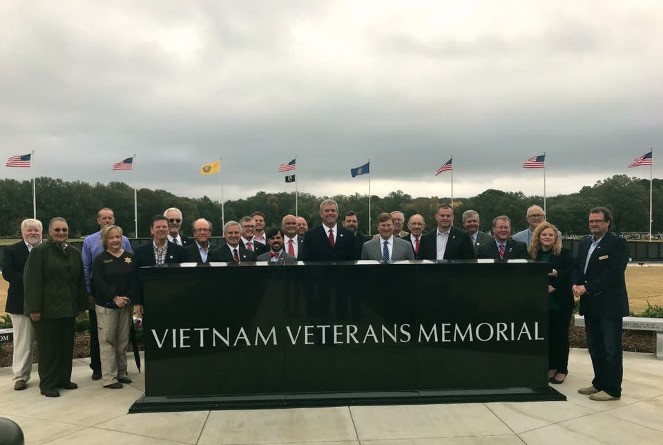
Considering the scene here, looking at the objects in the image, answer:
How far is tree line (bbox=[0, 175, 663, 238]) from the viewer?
90125mm

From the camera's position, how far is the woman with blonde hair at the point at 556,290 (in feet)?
20.3

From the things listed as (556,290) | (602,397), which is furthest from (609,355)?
(556,290)

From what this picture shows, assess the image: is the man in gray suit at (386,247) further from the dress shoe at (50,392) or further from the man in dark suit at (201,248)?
the dress shoe at (50,392)

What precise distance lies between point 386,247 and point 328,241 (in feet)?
2.54

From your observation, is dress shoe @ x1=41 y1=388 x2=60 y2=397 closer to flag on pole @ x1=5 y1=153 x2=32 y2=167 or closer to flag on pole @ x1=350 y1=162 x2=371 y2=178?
flag on pole @ x1=5 y1=153 x2=32 y2=167

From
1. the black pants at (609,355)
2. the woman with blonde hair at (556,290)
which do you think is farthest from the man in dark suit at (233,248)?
the black pants at (609,355)

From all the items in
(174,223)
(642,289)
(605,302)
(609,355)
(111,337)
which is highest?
(174,223)

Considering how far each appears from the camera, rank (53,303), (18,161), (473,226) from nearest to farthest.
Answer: (53,303) → (473,226) → (18,161)

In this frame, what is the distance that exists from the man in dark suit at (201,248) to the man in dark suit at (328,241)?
1194 mm

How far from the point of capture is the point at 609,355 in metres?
5.62

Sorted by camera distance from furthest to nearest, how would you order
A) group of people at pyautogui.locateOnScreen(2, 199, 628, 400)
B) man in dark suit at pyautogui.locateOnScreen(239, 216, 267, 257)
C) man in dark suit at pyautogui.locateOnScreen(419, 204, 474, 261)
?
man in dark suit at pyautogui.locateOnScreen(239, 216, 267, 257)
man in dark suit at pyautogui.locateOnScreen(419, 204, 474, 261)
group of people at pyautogui.locateOnScreen(2, 199, 628, 400)

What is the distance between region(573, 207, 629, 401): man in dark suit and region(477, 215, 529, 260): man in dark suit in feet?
2.87

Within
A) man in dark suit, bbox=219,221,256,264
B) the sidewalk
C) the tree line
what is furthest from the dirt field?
the tree line

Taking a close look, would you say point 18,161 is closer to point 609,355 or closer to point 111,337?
point 111,337
